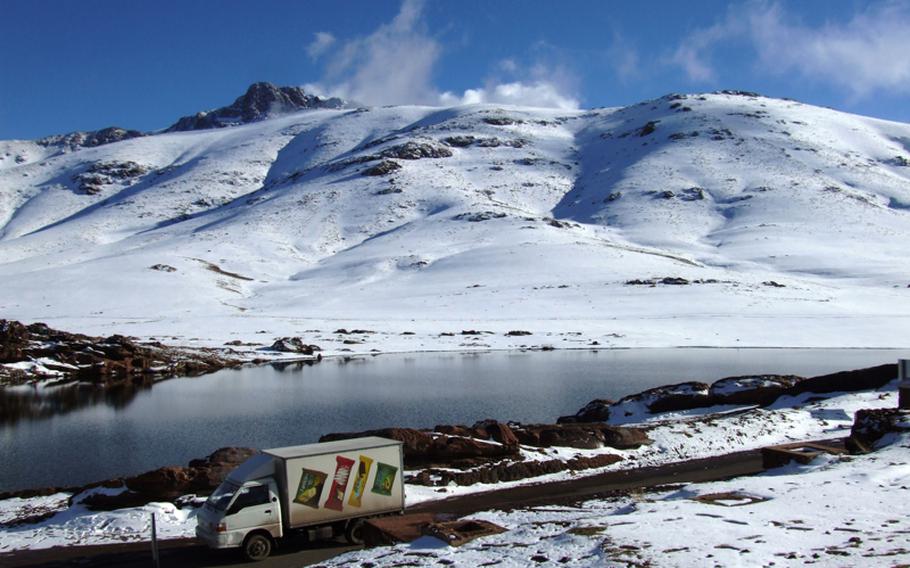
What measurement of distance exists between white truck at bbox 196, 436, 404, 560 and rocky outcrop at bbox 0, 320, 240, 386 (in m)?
50.1

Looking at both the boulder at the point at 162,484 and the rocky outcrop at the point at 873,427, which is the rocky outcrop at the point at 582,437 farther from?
the boulder at the point at 162,484

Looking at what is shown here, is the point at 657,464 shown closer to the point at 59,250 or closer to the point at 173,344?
the point at 173,344

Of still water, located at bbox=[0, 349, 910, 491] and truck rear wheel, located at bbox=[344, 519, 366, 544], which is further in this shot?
still water, located at bbox=[0, 349, 910, 491]

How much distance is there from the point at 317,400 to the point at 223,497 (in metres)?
30.0

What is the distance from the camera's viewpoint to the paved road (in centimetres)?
1888

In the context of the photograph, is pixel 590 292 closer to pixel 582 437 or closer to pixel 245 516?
pixel 582 437

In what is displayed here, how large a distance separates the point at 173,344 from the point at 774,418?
202 feet

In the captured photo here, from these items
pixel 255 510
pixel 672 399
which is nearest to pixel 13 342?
pixel 672 399

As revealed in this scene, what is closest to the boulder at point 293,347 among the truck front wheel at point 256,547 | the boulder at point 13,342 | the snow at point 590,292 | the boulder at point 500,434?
the snow at point 590,292

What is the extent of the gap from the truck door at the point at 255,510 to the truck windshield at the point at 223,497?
0.65 ft

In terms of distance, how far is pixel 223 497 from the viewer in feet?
62.5

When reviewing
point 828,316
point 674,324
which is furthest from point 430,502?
point 828,316

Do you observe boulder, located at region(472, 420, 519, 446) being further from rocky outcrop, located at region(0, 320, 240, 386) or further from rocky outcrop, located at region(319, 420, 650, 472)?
rocky outcrop, located at region(0, 320, 240, 386)

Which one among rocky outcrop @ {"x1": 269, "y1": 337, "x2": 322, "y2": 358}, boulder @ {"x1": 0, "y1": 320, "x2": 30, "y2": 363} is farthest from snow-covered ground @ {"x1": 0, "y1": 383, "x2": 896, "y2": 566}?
rocky outcrop @ {"x1": 269, "y1": 337, "x2": 322, "y2": 358}
